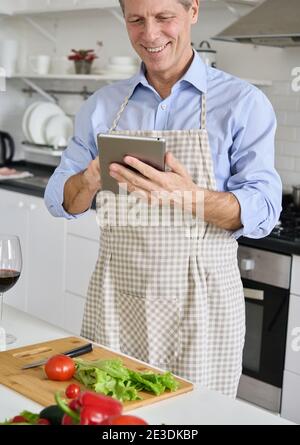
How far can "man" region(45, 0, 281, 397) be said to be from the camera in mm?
1753

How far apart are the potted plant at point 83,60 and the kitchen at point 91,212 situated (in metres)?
0.07

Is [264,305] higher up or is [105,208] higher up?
[105,208]

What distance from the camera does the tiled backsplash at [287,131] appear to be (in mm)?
3398

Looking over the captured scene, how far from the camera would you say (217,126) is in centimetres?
183

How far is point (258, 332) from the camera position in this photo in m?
2.91

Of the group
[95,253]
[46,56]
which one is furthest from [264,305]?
[46,56]

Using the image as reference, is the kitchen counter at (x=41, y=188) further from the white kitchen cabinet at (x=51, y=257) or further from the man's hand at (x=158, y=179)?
the man's hand at (x=158, y=179)

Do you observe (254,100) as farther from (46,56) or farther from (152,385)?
(46,56)

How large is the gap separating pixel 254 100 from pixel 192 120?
0.17m

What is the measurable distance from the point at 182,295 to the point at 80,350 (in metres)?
0.42

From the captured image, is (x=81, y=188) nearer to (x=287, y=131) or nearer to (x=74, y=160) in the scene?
(x=74, y=160)

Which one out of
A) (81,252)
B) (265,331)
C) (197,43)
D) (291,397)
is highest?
(197,43)

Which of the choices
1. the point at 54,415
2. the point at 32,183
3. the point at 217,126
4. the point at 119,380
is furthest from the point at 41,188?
the point at 54,415

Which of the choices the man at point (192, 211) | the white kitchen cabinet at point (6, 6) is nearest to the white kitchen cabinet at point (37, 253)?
the white kitchen cabinet at point (6, 6)
